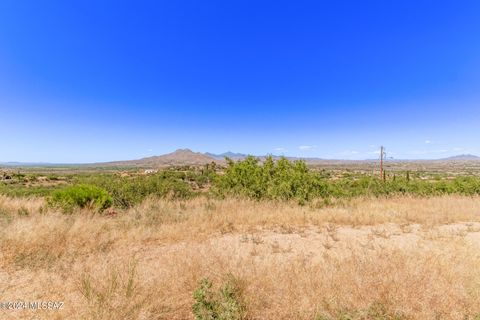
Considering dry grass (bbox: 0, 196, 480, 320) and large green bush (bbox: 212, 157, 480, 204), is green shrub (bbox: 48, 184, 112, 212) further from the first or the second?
large green bush (bbox: 212, 157, 480, 204)

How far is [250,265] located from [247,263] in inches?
4.2

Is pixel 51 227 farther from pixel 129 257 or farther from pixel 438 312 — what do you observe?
pixel 438 312

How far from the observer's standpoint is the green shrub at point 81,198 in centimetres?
822

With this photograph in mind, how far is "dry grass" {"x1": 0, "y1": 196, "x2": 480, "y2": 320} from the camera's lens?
9.41 ft

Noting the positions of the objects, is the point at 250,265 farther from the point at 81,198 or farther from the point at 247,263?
the point at 81,198

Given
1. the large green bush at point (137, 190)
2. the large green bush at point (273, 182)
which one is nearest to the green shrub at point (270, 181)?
the large green bush at point (273, 182)

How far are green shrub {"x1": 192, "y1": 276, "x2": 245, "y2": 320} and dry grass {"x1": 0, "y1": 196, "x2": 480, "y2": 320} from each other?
155 mm

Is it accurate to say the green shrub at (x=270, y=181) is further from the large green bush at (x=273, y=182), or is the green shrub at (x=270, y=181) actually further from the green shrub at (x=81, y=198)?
the green shrub at (x=81, y=198)

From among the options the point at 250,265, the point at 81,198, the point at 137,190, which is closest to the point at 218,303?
the point at 250,265

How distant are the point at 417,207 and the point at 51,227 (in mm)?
11043

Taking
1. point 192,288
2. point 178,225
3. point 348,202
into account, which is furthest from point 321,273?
point 348,202

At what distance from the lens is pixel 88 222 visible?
228 inches

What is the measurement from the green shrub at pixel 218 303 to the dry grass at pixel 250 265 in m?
0.16

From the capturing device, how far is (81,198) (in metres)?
8.86
